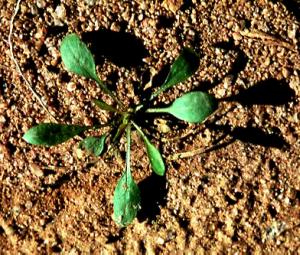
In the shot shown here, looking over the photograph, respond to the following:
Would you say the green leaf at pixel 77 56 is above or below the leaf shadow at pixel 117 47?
below

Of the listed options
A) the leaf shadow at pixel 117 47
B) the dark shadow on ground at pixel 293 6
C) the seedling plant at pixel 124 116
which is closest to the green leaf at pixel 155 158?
the seedling plant at pixel 124 116

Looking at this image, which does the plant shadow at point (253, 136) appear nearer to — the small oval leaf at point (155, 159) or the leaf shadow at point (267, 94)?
the leaf shadow at point (267, 94)

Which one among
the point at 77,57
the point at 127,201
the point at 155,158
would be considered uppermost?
the point at 77,57

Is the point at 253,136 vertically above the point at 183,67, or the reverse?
the point at 183,67

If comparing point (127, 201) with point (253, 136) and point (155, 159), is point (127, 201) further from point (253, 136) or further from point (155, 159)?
point (253, 136)

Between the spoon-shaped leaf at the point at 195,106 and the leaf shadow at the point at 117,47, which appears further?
the leaf shadow at the point at 117,47

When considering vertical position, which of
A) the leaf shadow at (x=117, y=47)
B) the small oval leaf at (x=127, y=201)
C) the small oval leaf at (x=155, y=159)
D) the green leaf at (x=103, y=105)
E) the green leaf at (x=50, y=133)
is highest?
the leaf shadow at (x=117, y=47)

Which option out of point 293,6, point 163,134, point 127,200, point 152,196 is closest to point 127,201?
point 127,200
